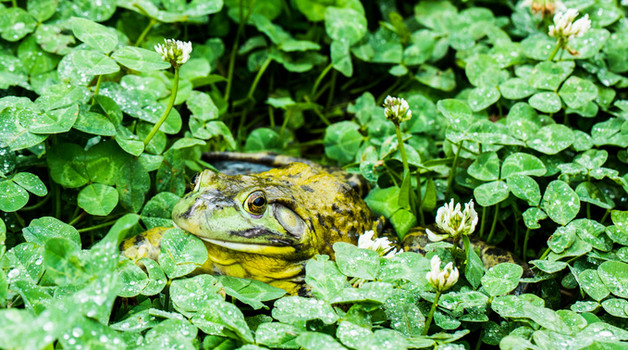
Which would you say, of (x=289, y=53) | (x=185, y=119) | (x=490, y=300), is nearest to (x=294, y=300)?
(x=490, y=300)

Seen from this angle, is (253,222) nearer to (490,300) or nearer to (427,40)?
(490,300)

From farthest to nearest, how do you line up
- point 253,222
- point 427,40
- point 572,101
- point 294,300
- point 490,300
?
point 427,40 < point 572,101 < point 253,222 < point 490,300 < point 294,300

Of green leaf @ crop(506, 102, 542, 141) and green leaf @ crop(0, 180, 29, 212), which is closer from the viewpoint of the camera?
green leaf @ crop(0, 180, 29, 212)

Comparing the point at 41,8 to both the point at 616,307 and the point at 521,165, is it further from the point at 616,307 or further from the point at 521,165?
the point at 616,307

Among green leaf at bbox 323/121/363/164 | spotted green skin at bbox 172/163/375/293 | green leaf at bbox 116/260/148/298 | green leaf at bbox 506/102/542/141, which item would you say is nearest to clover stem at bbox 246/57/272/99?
green leaf at bbox 323/121/363/164

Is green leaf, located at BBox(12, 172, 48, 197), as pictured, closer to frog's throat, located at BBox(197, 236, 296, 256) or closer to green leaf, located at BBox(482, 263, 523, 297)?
frog's throat, located at BBox(197, 236, 296, 256)

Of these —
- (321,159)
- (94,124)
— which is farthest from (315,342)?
(321,159)
